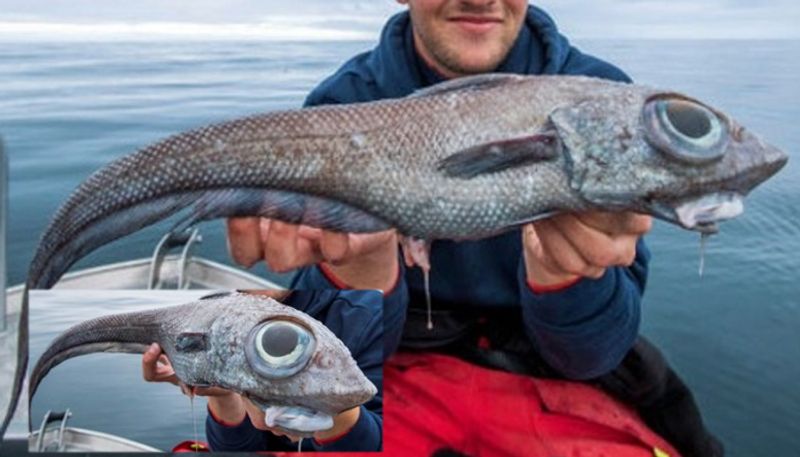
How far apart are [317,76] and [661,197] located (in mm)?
1044

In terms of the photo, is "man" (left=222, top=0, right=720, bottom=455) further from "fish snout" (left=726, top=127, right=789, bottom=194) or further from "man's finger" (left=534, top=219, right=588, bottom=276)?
"fish snout" (left=726, top=127, right=789, bottom=194)

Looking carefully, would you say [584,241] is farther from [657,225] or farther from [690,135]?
[657,225]

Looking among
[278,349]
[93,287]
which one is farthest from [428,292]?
[93,287]

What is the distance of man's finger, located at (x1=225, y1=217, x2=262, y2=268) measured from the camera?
200cm

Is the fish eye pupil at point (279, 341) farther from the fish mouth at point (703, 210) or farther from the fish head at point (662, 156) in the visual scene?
the fish mouth at point (703, 210)

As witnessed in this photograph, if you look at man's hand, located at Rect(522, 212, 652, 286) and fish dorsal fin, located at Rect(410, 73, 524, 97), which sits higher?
fish dorsal fin, located at Rect(410, 73, 524, 97)

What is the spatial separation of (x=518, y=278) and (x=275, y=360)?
2.21ft

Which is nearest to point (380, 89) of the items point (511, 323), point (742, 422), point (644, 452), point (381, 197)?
point (381, 197)

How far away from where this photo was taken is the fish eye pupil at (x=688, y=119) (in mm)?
1635

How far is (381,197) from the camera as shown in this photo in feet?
5.85

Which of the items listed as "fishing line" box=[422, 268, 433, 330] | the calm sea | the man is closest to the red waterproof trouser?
the man

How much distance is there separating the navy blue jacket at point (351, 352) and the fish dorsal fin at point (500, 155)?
500 mm

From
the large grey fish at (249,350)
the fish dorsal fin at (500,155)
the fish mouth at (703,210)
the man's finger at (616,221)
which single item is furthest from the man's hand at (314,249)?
the fish mouth at (703,210)

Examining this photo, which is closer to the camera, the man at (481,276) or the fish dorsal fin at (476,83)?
the fish dorsal fin at (476,83)
